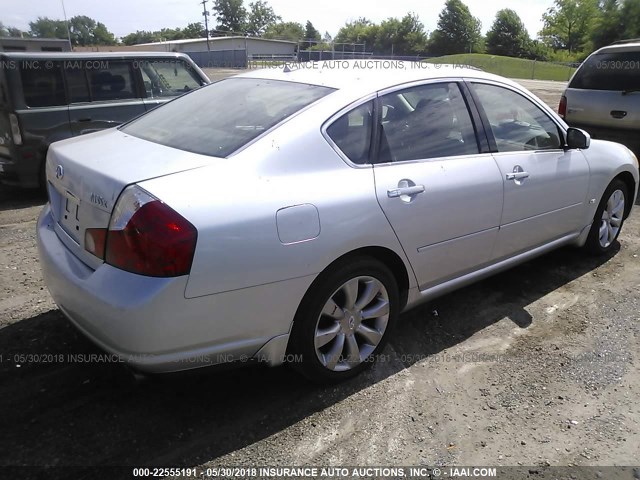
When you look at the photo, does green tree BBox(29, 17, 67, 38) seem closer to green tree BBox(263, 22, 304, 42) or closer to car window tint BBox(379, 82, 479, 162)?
car window tint BBox(379, 82, 479, 162)

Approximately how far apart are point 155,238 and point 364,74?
67.0 inches

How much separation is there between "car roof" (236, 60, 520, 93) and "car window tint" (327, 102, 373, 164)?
153 millimetres

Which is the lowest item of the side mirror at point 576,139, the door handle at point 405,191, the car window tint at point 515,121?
the door handle at point 405,191

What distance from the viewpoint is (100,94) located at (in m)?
6.61

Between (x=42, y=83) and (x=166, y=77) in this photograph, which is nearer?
(x=42, y=83)

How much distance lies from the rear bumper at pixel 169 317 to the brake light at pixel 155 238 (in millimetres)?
49

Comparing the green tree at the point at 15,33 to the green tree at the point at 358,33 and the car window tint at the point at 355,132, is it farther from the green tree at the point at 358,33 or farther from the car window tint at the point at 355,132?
the green tree at the point at 358,33

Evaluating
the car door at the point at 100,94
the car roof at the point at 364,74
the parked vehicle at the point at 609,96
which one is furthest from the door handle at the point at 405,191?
the parked vehicle at the point at 609,96

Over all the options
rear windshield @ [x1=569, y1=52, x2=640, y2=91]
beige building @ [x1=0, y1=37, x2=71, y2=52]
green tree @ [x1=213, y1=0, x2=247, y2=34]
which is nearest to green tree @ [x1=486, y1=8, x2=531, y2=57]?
green tree @ [x1=213, y1=0, x2=247, y2=34]

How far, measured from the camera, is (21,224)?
17.6 ft

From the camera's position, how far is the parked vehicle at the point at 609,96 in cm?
729

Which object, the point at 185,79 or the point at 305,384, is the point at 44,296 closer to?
the point at 305,384

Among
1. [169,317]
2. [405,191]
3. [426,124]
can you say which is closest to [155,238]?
[169,317]

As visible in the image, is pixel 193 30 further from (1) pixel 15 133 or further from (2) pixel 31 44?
(1) pixel 15 133
